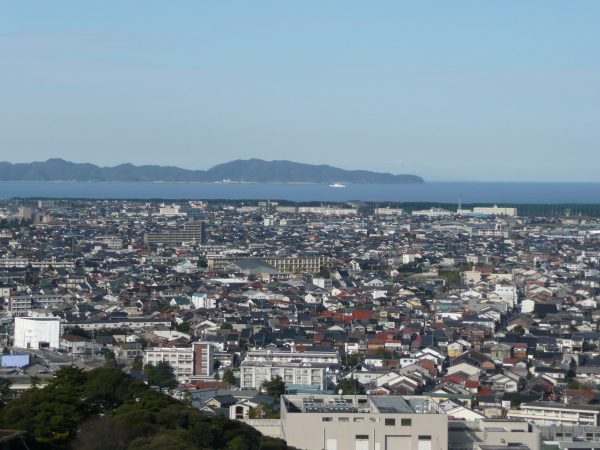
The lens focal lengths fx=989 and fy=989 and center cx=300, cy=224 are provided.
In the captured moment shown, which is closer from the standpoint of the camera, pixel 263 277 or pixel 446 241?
pixel 263 277

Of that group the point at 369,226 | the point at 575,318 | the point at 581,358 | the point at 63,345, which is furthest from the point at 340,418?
the point at 369,226

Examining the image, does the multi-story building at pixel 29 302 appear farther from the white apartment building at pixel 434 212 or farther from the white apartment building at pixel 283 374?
the white apartment building at pixel 434 212

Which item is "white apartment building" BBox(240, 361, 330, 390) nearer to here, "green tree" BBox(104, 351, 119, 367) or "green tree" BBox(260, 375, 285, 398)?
"green tree" BBox(260, 375, 285, 398)

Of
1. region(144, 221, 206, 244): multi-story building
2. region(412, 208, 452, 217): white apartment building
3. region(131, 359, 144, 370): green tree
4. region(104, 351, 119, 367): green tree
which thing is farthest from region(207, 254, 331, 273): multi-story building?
region(412, 208, 452, 217): white apartment building

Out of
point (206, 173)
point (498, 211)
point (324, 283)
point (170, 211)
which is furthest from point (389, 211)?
point (206, 173)

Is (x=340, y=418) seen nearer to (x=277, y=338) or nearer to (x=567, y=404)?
(x=567, y=404)
